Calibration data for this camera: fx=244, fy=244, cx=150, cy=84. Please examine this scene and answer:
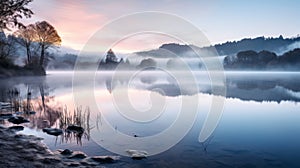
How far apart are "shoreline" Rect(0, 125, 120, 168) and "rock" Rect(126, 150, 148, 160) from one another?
0.61 m

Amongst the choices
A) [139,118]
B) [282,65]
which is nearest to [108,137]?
[139,118]

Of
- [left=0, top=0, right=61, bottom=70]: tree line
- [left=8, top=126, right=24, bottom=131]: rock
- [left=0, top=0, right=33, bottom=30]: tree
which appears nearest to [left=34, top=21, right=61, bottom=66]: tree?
[left=0, top=0, right=61, bottom=70]: tree line

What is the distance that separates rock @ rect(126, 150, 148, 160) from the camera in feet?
30.4

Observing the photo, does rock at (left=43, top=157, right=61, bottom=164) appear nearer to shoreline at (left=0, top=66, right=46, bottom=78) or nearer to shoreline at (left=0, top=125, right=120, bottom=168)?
shoreline at (left=0, top=125, right=120, bottom=168)

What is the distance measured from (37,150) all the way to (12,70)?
6043 cm

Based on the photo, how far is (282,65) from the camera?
6978 inches

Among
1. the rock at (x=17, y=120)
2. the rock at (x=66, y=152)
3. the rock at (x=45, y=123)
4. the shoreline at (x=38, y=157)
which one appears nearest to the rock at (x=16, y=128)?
the rock at (x=45, y=123)

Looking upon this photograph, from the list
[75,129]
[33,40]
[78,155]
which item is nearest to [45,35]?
[33,40]

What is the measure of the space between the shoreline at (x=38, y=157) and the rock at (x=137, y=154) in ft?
1.99

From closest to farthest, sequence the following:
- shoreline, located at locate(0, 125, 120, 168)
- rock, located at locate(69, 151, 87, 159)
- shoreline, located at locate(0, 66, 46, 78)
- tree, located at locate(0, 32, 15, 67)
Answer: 1. shoreline, located at locate(0, 125, 120, 168)
2. rock, located at locate(69, 151, 87, 159)
3. tree, located at locate(0, 32, 15, 67)
4. shoreline, located at locate(0, 66, 46, 78)

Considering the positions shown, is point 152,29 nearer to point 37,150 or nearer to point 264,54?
point 37,150

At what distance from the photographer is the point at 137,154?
9523 mm

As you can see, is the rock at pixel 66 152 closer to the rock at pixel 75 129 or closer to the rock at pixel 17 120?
the rock at pixel 75 129

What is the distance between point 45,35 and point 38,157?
54839mm
